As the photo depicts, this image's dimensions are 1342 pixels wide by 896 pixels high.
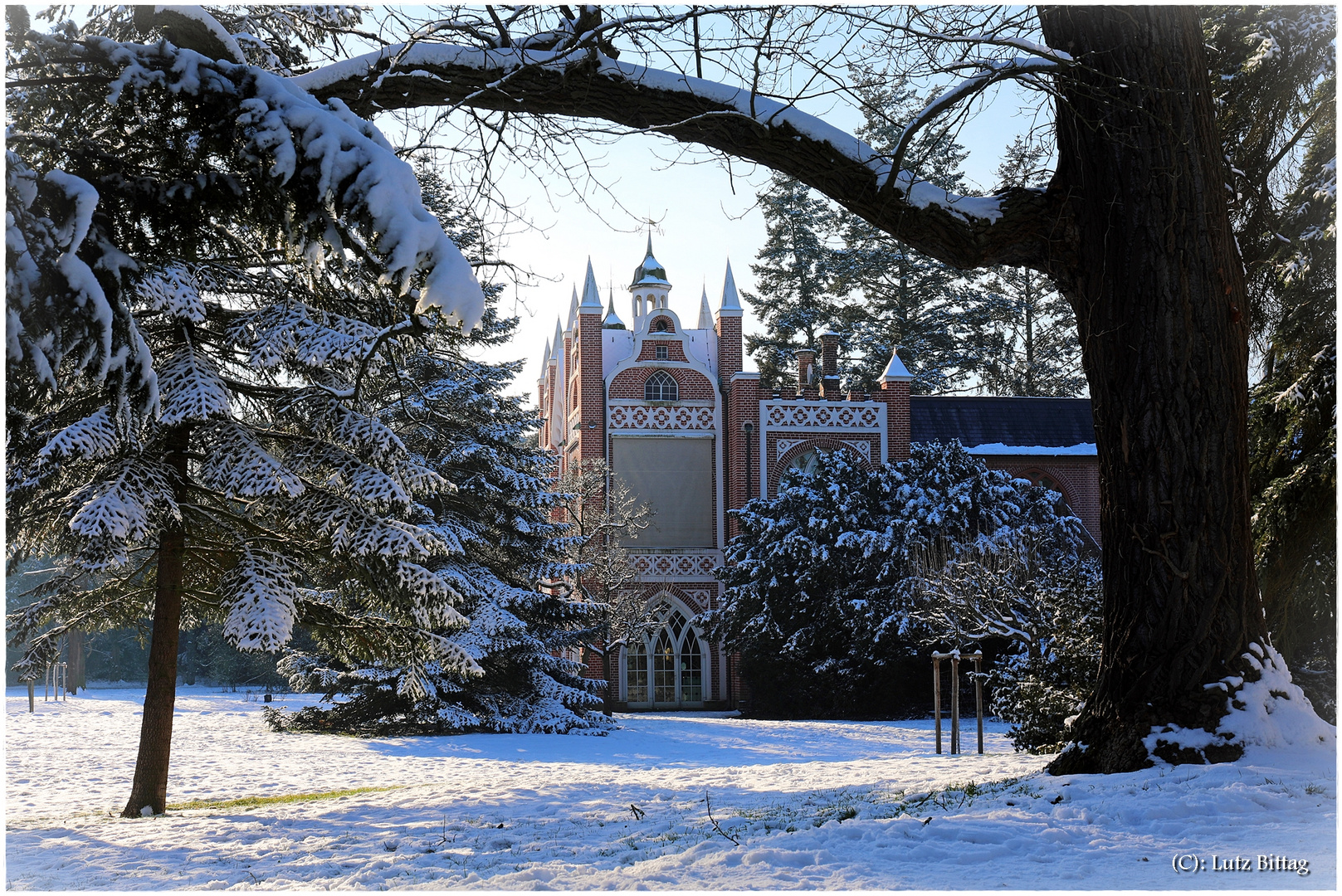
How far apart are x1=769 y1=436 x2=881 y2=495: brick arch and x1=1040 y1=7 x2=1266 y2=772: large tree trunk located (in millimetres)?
21692

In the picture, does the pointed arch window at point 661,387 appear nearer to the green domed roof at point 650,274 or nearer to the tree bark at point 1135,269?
the green domed roof at point 650,274

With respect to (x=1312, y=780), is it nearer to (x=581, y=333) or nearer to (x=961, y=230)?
(x=961, y=230)

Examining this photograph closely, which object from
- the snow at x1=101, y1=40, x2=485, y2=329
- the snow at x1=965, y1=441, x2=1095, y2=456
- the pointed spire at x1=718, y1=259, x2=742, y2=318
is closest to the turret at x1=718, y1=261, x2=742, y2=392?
the pointed spire at x1=718, y1=259, x2=742, y2=318

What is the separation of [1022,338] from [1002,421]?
1227cm

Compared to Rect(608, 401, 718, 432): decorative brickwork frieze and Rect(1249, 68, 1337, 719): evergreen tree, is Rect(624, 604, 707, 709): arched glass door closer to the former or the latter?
Rect(608, 401, 718, 432): decorative brickwork frieze

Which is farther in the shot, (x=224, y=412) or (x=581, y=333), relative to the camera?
(x=581, y=333)

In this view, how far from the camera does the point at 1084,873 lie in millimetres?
4355

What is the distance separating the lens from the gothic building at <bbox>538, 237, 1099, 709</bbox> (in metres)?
28.2

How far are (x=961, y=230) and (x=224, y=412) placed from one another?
213 inches

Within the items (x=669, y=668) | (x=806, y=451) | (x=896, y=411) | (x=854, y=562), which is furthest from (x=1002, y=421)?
(x=669, y=668)

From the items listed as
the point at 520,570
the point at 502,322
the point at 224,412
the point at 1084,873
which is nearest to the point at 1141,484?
the point at 1084,873

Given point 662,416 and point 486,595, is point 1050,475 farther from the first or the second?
point 486,595

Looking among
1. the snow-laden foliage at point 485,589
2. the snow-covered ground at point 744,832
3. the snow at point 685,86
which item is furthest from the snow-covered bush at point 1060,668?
the snow-laden foliage at point 485,589

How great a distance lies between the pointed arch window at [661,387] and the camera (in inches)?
1142
